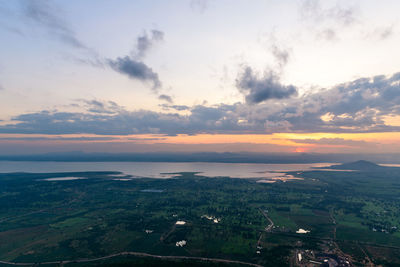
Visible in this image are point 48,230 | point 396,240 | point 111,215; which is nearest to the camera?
point 396,240

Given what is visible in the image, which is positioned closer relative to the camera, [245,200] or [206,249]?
[206,249]

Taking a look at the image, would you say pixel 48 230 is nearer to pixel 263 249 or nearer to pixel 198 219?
pixel 198 219

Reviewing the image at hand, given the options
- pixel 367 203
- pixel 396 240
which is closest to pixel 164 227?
pixel 396 240

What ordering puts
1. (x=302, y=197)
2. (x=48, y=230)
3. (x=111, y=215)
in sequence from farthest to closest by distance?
(x=302, y=197) < (x=111, y=215) < (x=48, y=230)

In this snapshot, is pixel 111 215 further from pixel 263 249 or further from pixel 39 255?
pixel 263 249

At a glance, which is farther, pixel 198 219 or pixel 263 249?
pixel 198 219

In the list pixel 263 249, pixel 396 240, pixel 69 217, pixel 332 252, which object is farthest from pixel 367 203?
pixel 69 217

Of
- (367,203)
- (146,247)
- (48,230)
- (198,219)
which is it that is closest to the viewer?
(146,247)

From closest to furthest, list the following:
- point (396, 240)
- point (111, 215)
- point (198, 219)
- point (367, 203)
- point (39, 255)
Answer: point (39, 255)
point (396, 240)
point (198, 219)
point (111, 215)
point (367, 203)
